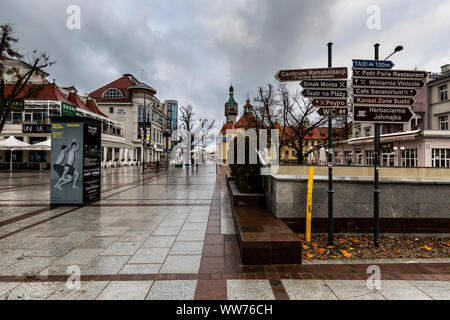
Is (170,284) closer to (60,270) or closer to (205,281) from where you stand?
(205,281)

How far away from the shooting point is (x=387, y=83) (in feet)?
15.5

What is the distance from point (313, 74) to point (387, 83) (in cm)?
152

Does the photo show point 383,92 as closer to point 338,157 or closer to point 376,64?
point 376,64

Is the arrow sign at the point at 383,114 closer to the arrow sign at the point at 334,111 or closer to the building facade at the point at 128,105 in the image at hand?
the arrow sign at the point at 334,111

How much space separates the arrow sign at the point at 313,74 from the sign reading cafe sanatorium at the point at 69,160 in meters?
7.40

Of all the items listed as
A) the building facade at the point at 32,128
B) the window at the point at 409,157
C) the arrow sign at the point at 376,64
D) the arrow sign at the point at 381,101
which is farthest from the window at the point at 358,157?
the building facade at the point at 32,128

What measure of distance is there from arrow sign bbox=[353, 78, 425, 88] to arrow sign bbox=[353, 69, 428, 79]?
0.08 meters

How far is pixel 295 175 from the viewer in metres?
5.66

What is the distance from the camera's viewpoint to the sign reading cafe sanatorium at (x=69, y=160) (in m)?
8.27

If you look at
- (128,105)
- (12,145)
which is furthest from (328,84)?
(128,105)

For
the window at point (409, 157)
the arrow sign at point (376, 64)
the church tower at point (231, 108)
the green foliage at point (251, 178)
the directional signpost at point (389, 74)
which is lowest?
the green foliage at point (251, 178)

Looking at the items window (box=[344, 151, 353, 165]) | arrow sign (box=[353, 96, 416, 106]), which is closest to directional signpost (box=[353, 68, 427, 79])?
arrow sign (box=[353, 96, 416, 106])

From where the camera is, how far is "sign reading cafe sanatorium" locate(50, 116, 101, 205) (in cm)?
827
